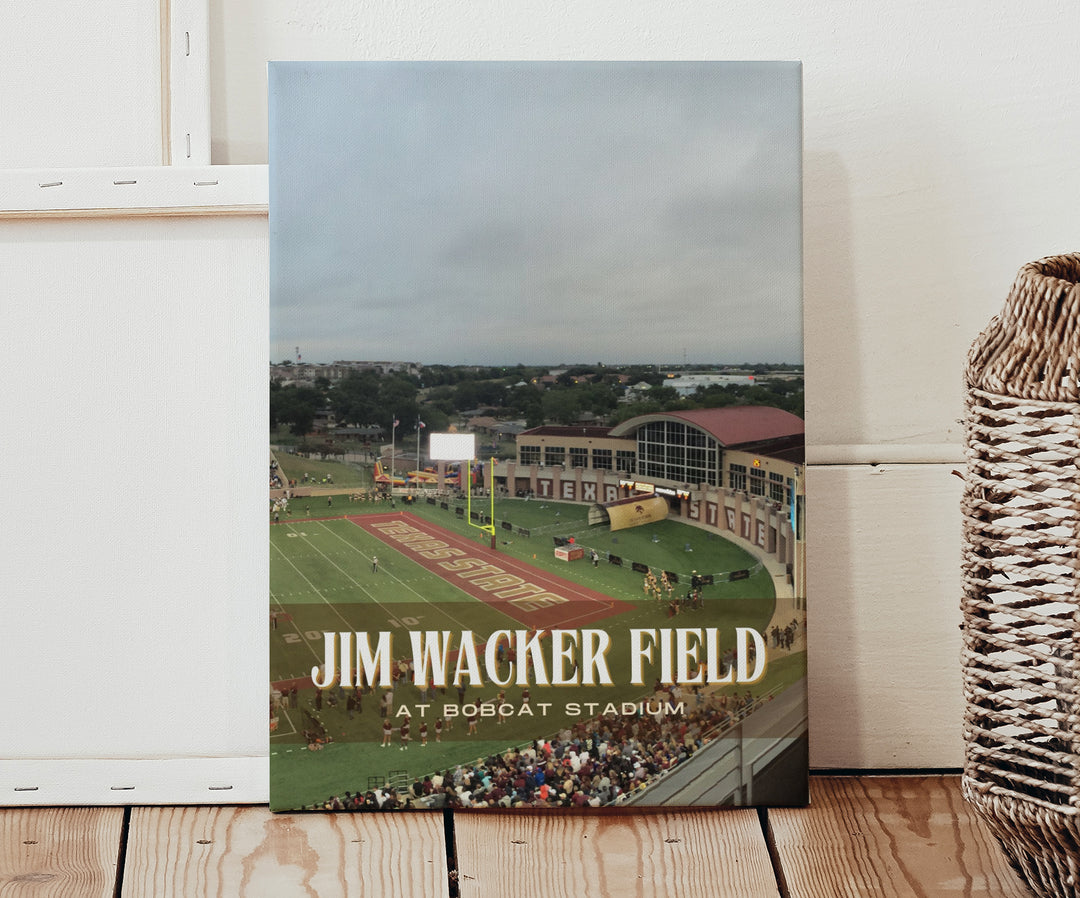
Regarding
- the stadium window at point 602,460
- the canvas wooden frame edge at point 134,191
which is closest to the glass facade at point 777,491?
the stadium window at point 602,460

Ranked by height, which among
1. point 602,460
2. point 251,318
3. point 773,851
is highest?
point 251,318

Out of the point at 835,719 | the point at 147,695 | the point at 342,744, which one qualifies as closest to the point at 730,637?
the point at 835,719

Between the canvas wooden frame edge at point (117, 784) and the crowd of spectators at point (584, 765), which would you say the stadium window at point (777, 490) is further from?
the canvas wooden frame edge at point (117, 784)

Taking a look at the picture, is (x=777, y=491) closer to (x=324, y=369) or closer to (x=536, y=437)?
(x=536, y=437)

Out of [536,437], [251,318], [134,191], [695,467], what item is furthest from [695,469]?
[134,191]

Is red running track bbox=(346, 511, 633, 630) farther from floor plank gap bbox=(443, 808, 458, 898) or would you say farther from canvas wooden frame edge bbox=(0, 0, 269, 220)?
canvas wooden frame edge bbox=(0, 0, 269, 220)

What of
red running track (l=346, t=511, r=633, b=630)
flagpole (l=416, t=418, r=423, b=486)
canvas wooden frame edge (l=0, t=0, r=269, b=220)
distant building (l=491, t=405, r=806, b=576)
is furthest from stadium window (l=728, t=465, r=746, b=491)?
canvas wooden frame edge (l=0, t=0, r=269, b=220)
